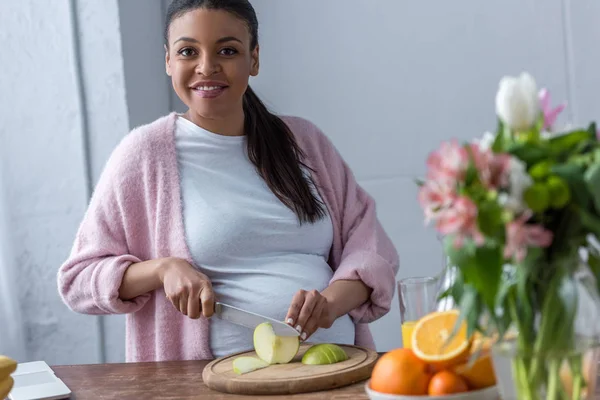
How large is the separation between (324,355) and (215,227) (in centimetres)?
45

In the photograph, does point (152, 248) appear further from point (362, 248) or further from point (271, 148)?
point (362, 248)

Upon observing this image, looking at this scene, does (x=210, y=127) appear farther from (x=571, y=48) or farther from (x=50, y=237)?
(x=571, y=48)

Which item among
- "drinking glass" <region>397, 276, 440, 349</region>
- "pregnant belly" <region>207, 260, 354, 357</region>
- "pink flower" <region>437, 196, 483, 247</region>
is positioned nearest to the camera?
"pink flower" <region>437, 196, 483, 247</region>

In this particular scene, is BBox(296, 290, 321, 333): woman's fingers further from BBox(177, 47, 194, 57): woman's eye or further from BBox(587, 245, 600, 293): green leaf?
BBox(587, 245, 600, 293): green leaf

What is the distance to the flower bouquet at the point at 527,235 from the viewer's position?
791mm

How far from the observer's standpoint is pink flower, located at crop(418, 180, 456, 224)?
794 millimetres

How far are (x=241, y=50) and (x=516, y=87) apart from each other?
109 centimetres

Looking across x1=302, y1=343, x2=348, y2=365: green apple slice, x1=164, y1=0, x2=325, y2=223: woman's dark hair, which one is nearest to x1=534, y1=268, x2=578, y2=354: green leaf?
x1=302, y1=343, x2=348, y2=365: green apple slice

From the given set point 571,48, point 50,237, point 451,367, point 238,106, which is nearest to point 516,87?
point 451,367

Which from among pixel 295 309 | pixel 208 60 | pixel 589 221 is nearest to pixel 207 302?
pixel 295 309

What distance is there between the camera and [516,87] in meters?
0.81

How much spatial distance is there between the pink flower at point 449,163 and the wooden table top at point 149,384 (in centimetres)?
59

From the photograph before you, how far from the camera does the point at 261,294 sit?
1741mm

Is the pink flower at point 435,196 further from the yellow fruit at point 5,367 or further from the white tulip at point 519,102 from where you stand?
the yellow fruit at point 5,367
